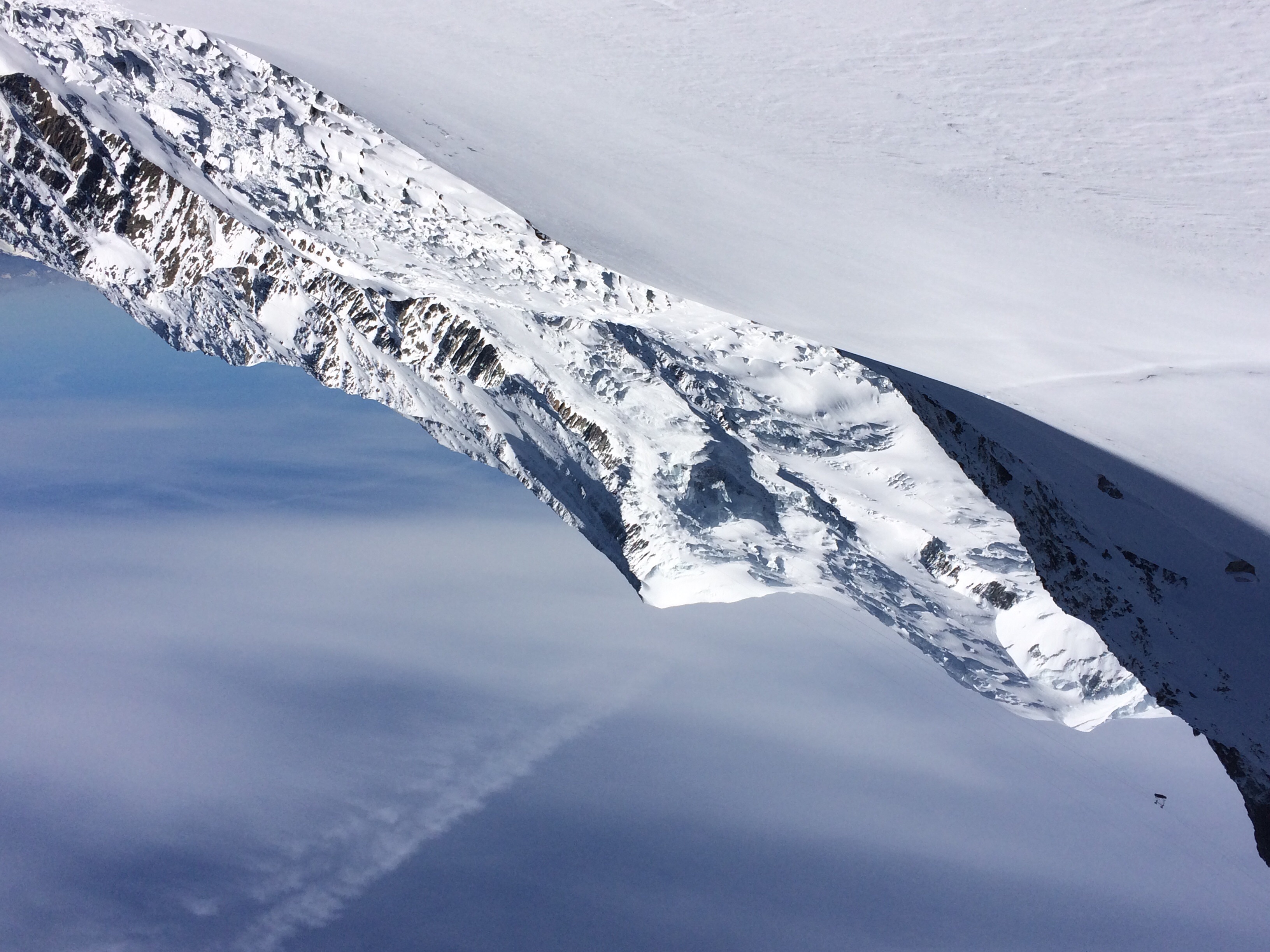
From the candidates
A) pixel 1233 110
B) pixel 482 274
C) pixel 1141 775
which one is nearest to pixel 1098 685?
pixel 1141 775

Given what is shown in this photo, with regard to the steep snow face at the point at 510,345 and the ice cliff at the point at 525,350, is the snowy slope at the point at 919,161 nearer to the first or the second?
the ice cliff at the point at 525,350

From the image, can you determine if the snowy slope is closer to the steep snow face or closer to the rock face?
the rock face

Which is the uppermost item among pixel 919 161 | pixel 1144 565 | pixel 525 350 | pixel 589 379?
pixel 919 161

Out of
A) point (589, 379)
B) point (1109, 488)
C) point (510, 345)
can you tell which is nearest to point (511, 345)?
point (510, 345)

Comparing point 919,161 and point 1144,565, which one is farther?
point 1144,565

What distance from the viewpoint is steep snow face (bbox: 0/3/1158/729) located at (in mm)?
16000

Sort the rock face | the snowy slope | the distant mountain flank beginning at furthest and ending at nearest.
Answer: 1. the distant mountain flank
2. the rock face
3. the snowy slope

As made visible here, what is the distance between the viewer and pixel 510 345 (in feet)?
Answer: 75.5

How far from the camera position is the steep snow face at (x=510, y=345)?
16000 mm

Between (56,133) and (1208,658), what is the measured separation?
2870cm

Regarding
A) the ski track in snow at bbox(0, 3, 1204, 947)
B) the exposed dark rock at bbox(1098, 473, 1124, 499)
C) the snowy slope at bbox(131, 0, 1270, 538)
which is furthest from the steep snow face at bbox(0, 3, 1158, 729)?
the snowy slope at bbox(131, 0, 1270, 538)

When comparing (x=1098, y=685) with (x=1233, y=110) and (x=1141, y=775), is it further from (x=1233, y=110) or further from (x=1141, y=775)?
(x=1233, y=110)

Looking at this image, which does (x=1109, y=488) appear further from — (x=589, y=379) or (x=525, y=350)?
(x=525, y=350)

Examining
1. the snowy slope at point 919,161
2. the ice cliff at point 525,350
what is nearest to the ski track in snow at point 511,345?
the ice cliff at point 525,350
